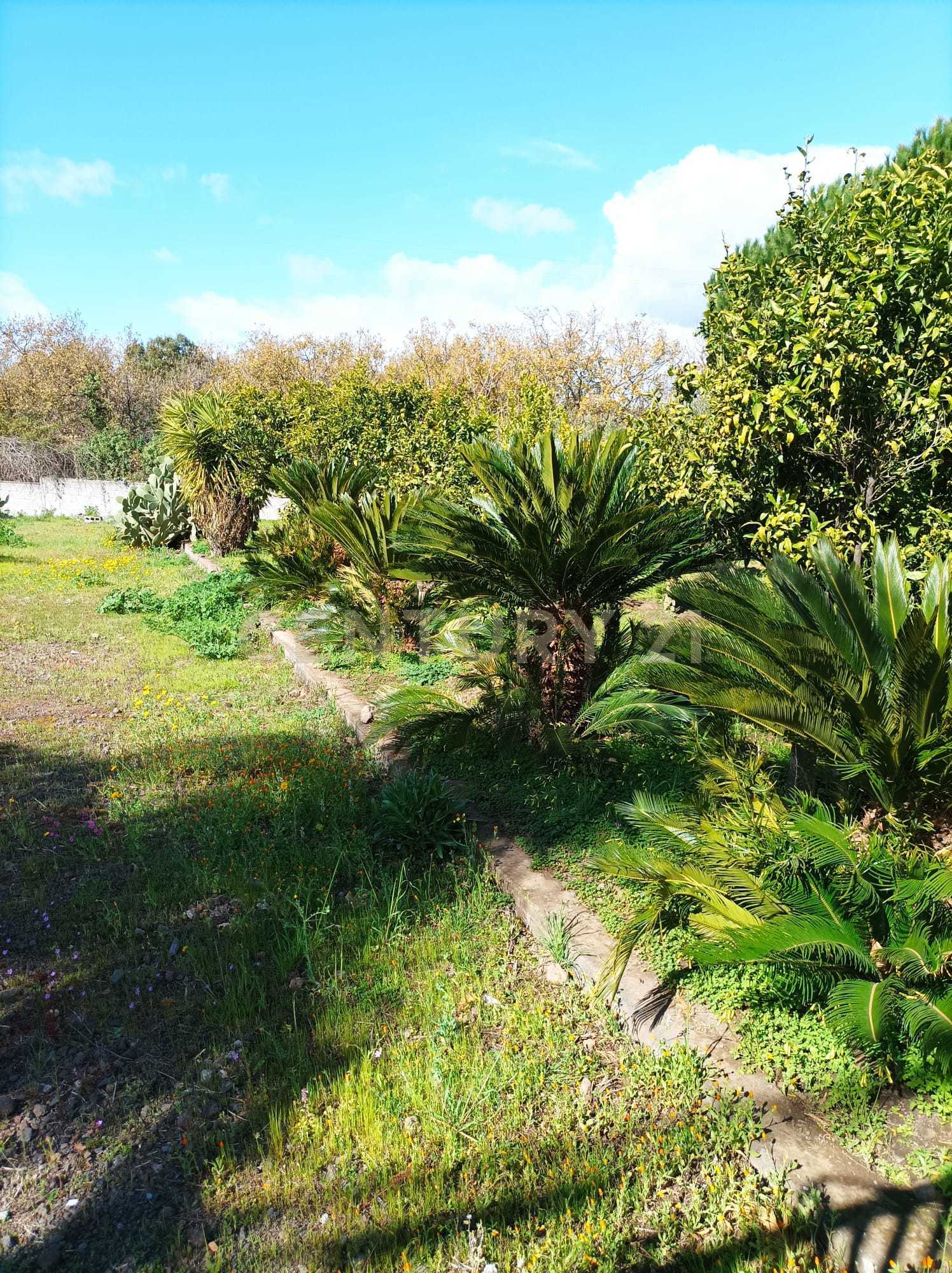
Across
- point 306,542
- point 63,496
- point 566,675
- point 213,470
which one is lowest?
point 566,675

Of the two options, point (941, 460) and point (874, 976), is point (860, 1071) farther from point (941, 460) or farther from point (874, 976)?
point (941, 460)

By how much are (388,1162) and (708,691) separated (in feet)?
5.96

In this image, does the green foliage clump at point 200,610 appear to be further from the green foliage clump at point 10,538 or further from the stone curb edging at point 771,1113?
the green foliage clump at point 10,538

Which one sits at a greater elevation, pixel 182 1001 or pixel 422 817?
pixel 422 817

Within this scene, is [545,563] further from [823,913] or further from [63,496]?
[63,496]

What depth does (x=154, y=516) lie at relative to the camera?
1543 cm

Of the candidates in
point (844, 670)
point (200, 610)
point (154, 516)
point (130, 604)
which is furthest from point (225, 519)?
point (844, 670)

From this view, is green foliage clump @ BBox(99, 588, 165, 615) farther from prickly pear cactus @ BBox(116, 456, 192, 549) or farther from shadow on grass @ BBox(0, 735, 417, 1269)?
prickly pear cactus @ BBox(116, 456, 192, 549)

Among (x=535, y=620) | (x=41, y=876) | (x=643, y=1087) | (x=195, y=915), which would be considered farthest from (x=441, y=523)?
(x=643, y=1087)

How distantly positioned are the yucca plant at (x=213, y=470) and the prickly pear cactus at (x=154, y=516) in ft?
4.84

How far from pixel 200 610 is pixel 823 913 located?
8372mm

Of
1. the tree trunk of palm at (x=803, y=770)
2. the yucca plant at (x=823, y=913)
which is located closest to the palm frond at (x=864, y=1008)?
the yucca plant at (x=823, y=913)

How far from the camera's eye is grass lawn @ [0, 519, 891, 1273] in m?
1.96

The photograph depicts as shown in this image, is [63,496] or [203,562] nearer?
[203,562]
